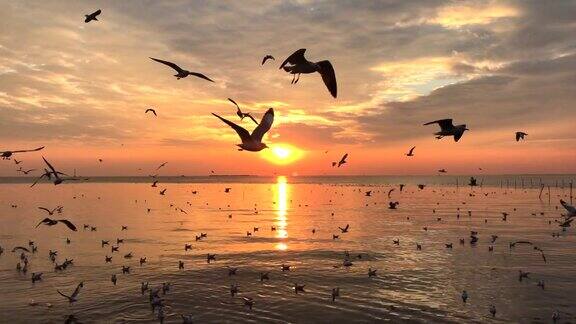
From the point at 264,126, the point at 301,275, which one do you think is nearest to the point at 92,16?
the point at 264,126

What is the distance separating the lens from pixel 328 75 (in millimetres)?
10273

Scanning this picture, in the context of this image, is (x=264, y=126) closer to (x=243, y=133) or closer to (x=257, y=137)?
(x=257, y=137)

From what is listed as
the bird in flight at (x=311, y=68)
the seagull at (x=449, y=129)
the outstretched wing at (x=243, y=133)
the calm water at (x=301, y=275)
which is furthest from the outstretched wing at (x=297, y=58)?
the calm water at (x=301, y=275)

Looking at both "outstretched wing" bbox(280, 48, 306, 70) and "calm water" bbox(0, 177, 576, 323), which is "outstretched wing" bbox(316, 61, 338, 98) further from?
"calm water" bbox(0, 177, 576, 323)

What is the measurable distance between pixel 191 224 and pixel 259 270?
28.8m

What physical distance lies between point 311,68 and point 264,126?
1676 millimetres

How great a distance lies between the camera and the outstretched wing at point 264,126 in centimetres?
957

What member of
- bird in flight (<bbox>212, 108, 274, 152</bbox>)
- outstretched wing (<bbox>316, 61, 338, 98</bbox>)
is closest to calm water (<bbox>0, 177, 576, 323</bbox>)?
bird in flight (<bbox>212, 108, 274, 152</bbox>)

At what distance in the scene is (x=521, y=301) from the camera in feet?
78.9

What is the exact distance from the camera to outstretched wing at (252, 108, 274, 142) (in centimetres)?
957

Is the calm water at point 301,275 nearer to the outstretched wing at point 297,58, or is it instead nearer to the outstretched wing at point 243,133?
the outstretched wing at point 243,133

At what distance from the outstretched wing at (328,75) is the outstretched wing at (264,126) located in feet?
4.69

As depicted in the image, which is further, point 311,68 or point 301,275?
point 301,275

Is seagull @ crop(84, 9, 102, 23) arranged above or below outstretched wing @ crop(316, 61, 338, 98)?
above
